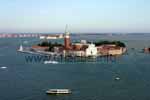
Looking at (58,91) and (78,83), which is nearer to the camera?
(58,91)

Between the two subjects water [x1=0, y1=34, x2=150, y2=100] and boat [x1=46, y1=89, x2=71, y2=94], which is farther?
boat [x1=46, y1=89, x2=71, y2=94]

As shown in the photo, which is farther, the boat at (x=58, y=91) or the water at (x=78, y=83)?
the boat at (x=58, y=91)

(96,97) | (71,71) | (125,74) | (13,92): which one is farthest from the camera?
(71,71)

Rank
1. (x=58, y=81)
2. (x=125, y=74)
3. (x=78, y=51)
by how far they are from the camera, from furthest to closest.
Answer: (x=78, y=51)
(x=125, y=74)
(x=58, y=81)

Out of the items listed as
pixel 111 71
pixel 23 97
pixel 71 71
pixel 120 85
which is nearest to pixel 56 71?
pixel 71 71

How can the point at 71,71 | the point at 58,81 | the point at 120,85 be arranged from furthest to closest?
the point at 71,71
the point at 58,81
the point at 120,85

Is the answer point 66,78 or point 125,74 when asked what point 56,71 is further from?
point 125,74

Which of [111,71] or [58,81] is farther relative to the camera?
[111,71]

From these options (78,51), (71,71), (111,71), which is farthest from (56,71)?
(78,51)

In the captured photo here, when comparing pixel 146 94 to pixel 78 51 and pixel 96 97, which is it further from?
pixel 78 51
